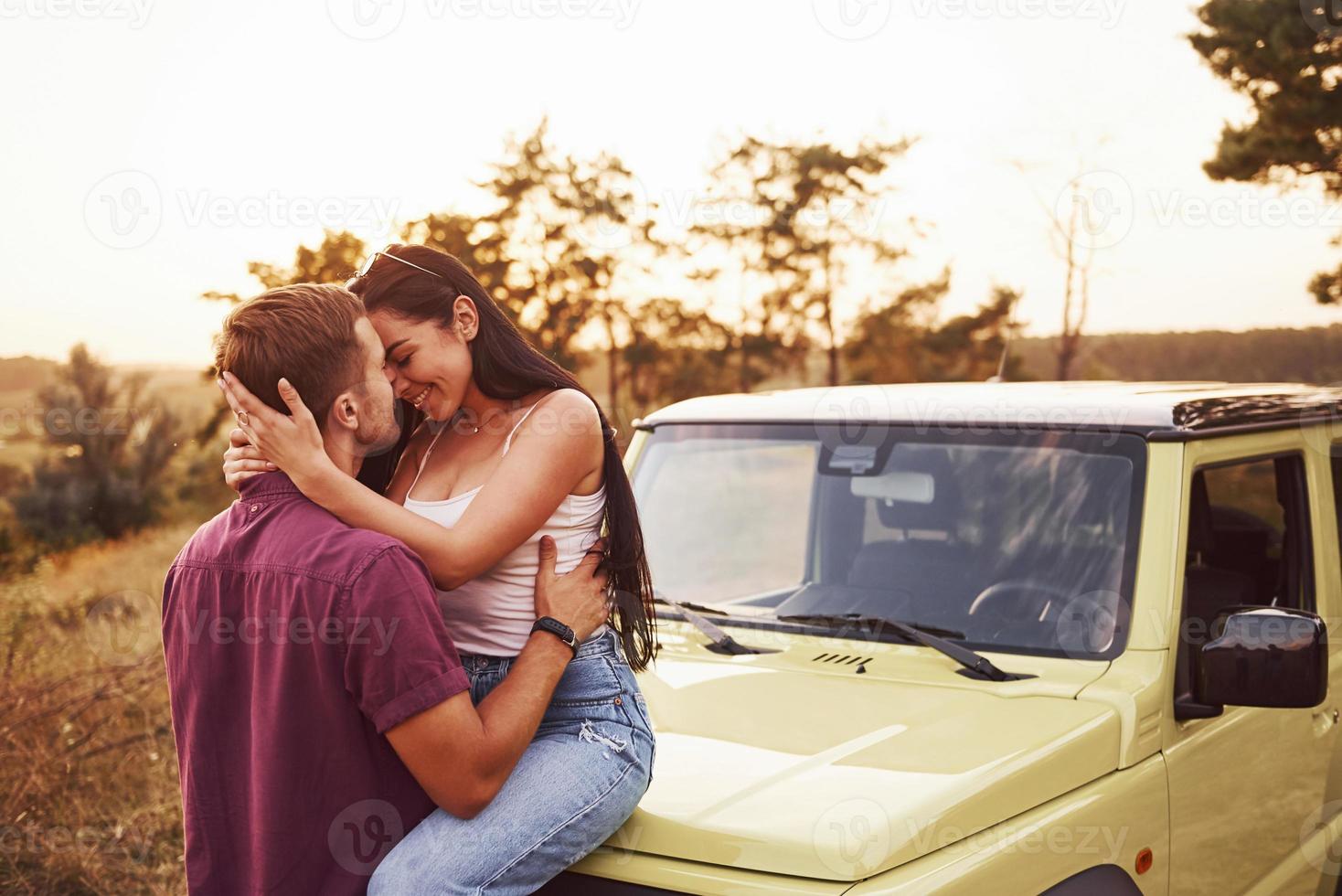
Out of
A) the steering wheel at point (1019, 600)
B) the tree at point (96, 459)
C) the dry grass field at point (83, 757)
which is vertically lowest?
the dry grass field at point (83, 757)

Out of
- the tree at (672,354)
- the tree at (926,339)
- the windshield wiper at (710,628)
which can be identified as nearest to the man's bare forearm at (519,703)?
the windshield wiper at (710,628)

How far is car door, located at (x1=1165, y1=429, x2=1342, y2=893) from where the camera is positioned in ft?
9.70

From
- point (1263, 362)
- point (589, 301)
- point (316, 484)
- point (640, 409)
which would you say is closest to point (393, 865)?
point (316, 484)

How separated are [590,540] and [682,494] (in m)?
1.59

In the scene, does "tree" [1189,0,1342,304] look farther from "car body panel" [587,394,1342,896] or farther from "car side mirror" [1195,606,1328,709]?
"car side mirror" [1195,606,1328,709]

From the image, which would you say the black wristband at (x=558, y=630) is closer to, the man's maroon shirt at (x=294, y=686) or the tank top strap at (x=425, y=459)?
the man's maroon shirt at (x=294, y=686)

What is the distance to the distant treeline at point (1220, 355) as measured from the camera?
14.8 m

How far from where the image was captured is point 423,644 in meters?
1.90

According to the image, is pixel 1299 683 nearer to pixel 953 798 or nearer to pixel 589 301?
pixel 953 798

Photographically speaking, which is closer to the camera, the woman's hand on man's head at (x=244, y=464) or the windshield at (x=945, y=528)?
the woman's hand on man's head at (x=244, y=464)

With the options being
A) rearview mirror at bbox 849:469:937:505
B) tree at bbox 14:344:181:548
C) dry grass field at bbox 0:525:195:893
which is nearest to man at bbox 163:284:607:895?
rearview mirror at bbox 849:469:937:505

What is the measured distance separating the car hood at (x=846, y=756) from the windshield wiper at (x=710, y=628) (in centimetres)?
6

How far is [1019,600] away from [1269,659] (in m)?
0.68

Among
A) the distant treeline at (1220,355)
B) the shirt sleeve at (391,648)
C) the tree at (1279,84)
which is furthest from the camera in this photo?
the distant treeline at (1220,355)
